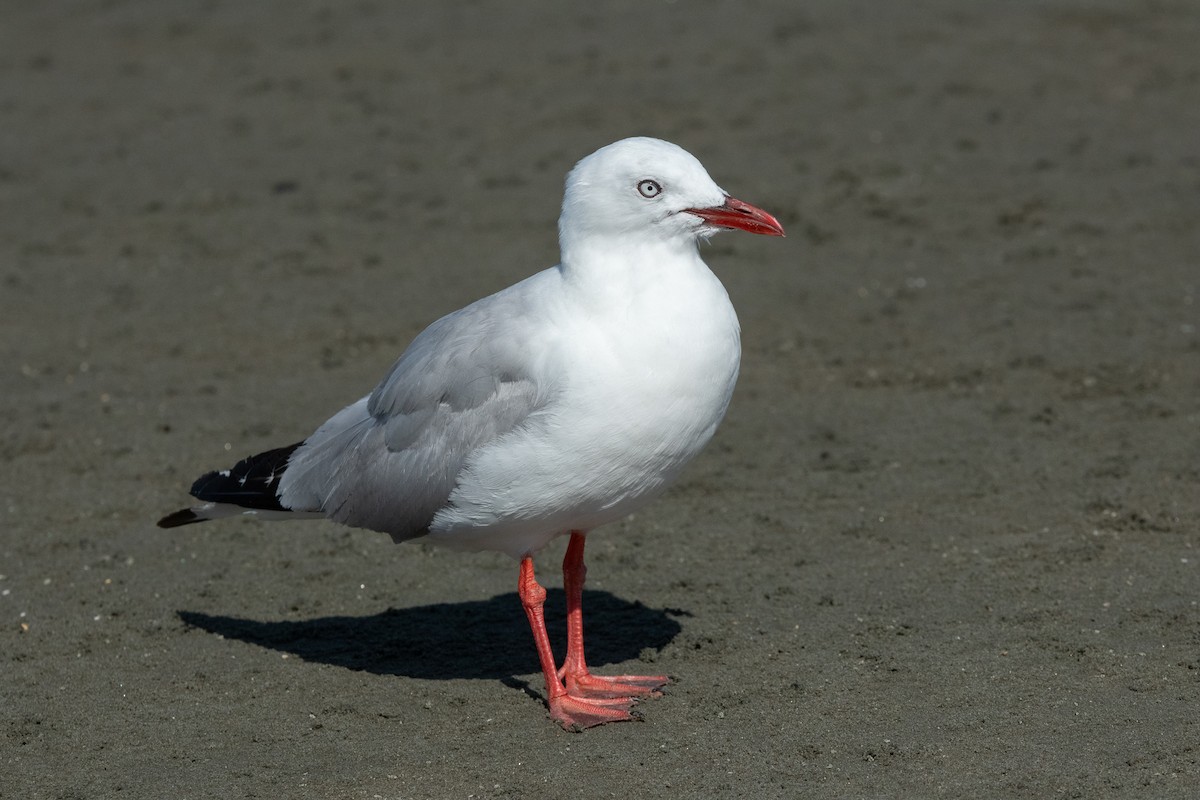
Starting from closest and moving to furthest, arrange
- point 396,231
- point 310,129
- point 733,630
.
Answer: point 733,630 → point 396,231 → point 310,129

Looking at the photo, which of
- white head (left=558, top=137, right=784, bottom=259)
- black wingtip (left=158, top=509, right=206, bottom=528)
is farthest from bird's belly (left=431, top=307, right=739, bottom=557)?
black wingtip (left=158, top=509, right=206, bottom=528)

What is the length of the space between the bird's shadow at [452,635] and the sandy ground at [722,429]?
0.07ft

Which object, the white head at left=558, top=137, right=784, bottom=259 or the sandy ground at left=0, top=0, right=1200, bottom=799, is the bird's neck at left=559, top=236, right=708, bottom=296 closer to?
the white head at left=558, top=137, right=784, bottom=259

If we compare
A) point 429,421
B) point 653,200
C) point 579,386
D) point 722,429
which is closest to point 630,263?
point 653,200

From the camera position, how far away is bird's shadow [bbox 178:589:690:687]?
19.9 ft

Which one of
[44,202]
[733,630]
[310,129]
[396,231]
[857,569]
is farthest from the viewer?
[310,129]

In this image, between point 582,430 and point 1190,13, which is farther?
point 1190,13

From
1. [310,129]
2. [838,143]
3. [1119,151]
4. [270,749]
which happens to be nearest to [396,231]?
[310,129]

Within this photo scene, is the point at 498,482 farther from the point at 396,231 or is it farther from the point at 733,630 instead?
the point at 396,231

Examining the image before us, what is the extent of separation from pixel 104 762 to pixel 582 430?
206 centimetres

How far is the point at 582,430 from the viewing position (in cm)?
505

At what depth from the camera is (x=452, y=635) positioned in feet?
20.7

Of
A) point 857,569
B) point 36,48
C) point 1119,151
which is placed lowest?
point 857,569

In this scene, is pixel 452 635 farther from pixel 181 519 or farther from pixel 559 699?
pixel 181 519
